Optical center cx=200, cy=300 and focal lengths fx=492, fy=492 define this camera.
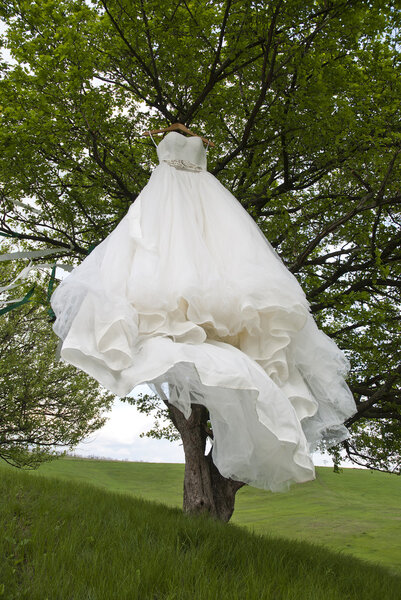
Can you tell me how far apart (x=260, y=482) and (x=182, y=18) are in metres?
5.20

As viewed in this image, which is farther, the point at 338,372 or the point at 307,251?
the point at 307,251

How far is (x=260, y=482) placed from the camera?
7.97 feet

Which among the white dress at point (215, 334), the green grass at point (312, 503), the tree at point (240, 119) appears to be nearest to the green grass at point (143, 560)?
the white dress at point (215, 334)

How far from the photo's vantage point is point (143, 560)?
110 inches

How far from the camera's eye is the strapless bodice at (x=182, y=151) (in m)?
3.79

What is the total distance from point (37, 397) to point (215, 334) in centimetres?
751

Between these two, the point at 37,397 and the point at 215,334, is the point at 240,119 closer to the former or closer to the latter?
the point at 215,334

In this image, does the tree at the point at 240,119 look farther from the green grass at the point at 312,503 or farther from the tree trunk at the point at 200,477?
the green grass at the point at 312,503

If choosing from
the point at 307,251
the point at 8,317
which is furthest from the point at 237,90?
the point at 8,317

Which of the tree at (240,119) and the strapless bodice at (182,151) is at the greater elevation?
the tree at (240,119)

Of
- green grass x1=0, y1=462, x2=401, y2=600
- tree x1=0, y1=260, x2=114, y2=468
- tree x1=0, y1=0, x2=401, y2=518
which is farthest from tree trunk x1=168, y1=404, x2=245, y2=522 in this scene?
tree x1=0, y1=260, x2=114, y2=468

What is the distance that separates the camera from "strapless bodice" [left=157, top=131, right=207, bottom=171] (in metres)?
3.79

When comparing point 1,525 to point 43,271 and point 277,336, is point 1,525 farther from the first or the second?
point 43,271

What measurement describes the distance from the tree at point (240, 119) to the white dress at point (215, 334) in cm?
231
